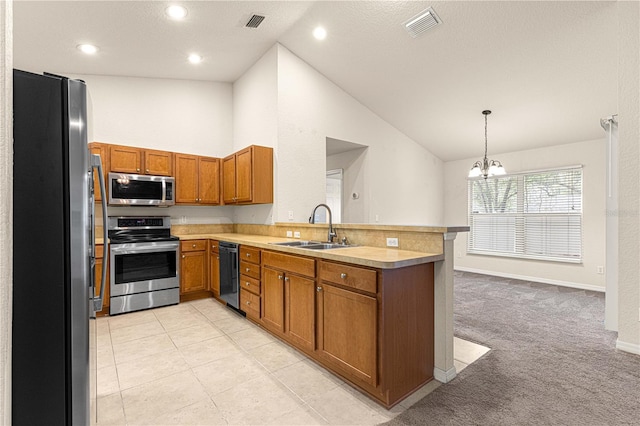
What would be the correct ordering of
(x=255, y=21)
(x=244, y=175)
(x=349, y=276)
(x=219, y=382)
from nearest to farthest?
(x=349, y=276)
(x=219, y=382)
(x=255, y=21)
(x=244, y=175)

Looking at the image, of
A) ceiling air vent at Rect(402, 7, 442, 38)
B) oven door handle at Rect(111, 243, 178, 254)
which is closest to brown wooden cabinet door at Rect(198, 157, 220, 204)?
oven door handle at Rect(111, 243, 178, 254)

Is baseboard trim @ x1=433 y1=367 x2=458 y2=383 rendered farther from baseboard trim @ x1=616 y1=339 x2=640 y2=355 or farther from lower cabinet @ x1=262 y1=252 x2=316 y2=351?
baseboard trim @ x1=616 y1=339 x2=640 y2=355

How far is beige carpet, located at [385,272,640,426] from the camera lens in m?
1.86

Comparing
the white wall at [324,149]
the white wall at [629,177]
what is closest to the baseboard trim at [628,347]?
the white wall at [629,177]

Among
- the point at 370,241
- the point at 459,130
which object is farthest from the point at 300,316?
the point at 459,130

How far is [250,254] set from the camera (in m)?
3.36

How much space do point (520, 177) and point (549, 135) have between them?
0.99m

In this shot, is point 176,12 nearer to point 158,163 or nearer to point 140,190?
point 158,163

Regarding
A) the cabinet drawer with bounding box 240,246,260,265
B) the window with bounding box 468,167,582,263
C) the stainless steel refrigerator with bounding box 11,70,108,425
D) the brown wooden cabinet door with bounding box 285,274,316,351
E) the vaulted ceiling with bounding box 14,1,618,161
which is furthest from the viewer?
the window with bounding box 468,167,582,263

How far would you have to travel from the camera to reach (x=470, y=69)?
3938 millimetres

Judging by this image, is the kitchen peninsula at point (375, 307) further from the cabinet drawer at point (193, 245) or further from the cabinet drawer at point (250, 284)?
the cabinet drawer at point (193, 245)

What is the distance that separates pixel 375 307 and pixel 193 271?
3.20 m

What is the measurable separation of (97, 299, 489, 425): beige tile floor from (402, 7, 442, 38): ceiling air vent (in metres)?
3.32

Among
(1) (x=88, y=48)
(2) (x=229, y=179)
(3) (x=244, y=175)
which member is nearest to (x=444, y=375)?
(3) (x=244, y=175)
